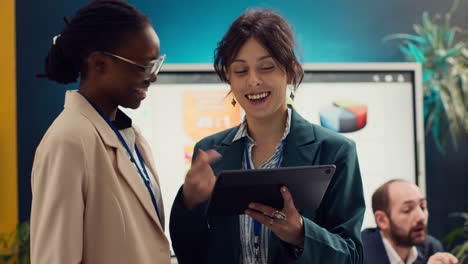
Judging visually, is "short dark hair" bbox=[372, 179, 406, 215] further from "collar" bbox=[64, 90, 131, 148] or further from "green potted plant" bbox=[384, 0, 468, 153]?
"collar" bbox=[64, 90, 131, 148]

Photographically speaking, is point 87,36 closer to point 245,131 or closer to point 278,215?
point 245,131

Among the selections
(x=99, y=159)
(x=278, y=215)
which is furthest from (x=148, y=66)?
(x=278, y=215)

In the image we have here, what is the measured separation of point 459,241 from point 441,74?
1299 mm

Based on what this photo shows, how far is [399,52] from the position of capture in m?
4.26

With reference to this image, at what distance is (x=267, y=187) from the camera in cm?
153

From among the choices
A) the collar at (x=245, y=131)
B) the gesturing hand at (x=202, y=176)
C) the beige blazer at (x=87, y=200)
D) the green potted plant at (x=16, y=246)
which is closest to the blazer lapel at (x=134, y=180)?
the beige blazer at (x=87, y=200)

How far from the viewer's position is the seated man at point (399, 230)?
3426mm

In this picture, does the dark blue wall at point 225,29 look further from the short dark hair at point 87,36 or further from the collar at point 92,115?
the collar at point 92,115

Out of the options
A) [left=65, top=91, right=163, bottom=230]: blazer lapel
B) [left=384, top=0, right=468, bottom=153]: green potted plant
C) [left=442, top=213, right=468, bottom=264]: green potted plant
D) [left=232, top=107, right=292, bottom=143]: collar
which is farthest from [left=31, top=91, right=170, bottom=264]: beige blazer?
[left=384, top=0, right=468, bottom=153]: green potted plant

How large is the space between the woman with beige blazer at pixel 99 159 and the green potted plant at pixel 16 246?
186 centimetres

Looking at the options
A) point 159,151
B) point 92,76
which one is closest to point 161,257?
point 92,76

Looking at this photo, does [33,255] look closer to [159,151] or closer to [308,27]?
[159,151]

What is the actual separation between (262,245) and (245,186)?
336 mm

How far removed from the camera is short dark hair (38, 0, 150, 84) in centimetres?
162
